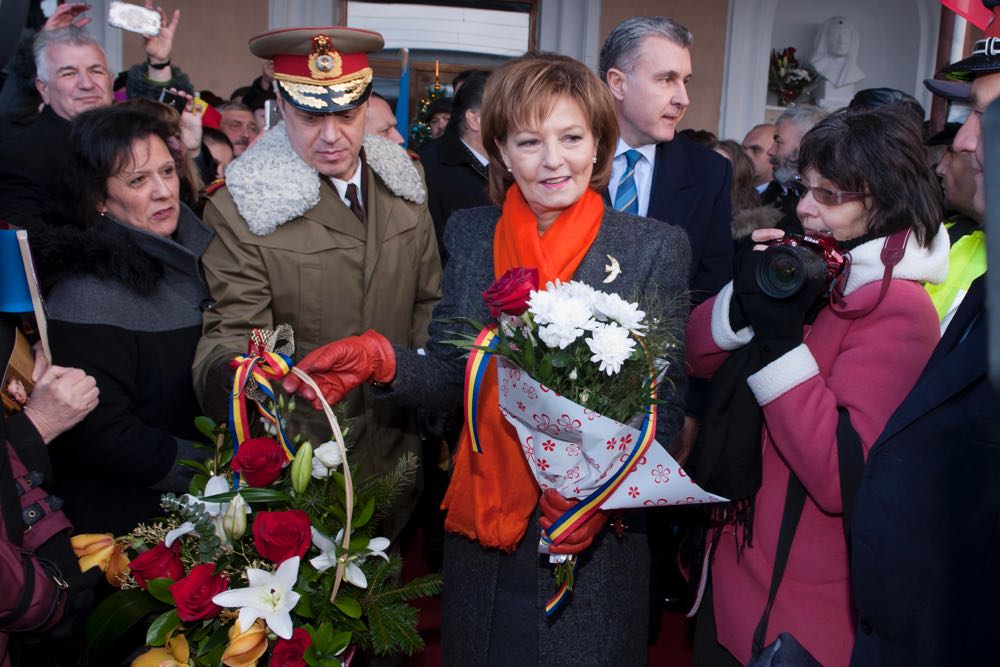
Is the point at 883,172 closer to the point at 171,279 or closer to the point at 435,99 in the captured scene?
the point at 171,279

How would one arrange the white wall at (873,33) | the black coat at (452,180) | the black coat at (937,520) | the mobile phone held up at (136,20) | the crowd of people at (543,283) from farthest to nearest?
1. the white wall at (873,33)
2. the black coat at (452,180)
3. the mobile phone held up at (136,20)
4. the crowd of people at (543,283)
5. the black coat at (937,520)

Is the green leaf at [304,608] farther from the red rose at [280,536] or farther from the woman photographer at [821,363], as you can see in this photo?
the woman photographer at [821,363]

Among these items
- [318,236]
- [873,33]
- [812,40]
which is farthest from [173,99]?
[873,33]

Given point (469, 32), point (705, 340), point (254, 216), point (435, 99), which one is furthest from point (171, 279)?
point (469, 32)

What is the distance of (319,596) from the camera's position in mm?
1857

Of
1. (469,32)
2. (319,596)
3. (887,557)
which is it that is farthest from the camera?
(469,32)

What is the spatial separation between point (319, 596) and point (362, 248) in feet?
3.53

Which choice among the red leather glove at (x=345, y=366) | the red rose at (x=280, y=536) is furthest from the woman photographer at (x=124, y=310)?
the red rose at (x=280, y=536)

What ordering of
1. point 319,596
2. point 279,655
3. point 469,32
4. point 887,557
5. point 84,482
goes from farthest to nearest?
1. point 469,32
2. point 84,482
3. point 319,596
4. point 279,655
5. point 887,557

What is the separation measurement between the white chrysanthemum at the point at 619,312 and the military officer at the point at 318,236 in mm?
A: 1048

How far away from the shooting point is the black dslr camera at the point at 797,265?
1774mm

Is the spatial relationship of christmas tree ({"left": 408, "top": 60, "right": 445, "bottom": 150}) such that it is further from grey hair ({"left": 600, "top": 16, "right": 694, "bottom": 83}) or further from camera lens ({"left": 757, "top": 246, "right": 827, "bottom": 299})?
camera lens ({"left": 757, "top": 246, "right": 827, "bottom": 299})

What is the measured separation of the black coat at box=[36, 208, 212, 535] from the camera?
226 centimetres

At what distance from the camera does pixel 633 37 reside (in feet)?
9.82
